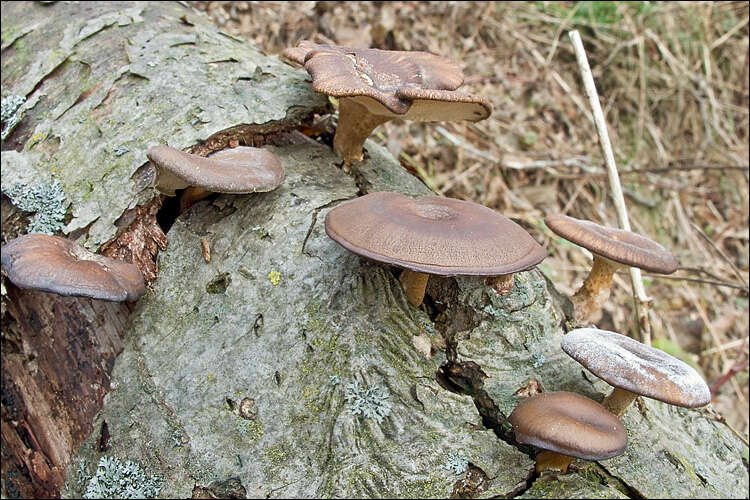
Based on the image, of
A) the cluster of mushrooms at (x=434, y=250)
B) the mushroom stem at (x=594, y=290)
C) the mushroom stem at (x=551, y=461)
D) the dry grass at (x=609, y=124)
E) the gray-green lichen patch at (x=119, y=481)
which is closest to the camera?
the cluster of mushrooms at (x=434, y=250)

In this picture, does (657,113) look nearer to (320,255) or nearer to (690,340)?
(690,340)

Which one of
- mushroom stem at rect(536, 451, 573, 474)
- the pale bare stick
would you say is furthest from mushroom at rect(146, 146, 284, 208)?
the pale bare stick

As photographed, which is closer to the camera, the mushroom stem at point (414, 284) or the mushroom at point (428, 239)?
the mushroom at point (428, 239)

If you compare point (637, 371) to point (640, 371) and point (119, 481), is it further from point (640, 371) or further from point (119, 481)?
point (119, 481)

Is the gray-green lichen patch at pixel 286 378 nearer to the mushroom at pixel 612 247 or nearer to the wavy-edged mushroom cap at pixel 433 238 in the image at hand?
the wavy-edged mushroom cap at pixel 433 238

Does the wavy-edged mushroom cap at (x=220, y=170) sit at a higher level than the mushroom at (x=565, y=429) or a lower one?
higher

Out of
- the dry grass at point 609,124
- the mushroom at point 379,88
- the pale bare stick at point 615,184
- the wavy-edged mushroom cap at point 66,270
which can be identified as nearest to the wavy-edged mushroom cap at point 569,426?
the mushroom at point 379,88
